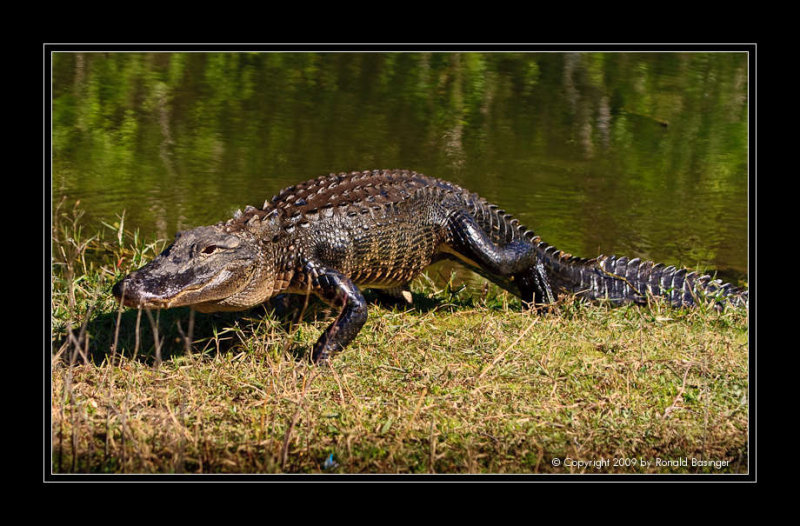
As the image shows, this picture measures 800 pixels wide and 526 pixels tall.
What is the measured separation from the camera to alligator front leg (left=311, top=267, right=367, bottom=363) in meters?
4.72

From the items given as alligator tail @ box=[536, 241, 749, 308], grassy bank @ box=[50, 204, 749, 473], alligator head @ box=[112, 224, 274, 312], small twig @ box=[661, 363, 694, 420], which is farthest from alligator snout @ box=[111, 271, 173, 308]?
alligator tail @ box=[536, 241, 749, 308]

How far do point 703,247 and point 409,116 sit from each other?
4539mm

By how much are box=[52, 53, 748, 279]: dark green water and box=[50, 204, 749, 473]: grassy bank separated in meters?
2.31

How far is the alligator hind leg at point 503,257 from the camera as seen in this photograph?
18.4 feet

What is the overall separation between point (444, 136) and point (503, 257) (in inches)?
194

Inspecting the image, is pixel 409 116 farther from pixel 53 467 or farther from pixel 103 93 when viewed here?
pixel 53 467

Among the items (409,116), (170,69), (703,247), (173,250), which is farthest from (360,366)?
(170,69)

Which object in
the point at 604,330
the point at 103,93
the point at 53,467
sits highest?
the point at 103,93

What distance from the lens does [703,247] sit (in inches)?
302

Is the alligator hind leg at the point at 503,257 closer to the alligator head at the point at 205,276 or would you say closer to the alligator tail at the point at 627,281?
the alligator tail at the point at 627,281

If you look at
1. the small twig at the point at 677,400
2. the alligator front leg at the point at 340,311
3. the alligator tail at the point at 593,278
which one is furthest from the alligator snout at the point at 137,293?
the small twig at the point at 677,400

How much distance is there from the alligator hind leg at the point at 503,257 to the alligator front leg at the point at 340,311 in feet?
3.24

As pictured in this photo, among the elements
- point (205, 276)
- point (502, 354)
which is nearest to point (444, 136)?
point (502, 354)

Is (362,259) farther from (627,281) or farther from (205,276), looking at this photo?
(627,281)
